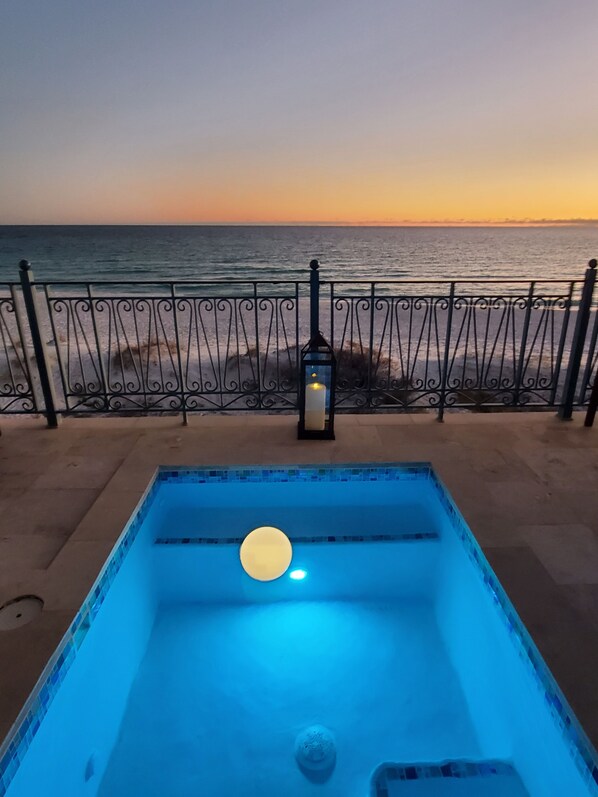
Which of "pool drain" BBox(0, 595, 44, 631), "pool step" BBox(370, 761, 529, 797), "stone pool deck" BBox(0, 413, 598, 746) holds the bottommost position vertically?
"pool step" BBox(370, 761, 529, 797)

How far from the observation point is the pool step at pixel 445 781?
1.50 meters

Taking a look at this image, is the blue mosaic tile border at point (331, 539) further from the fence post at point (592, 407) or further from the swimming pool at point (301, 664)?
the fence post at point (592, 407)

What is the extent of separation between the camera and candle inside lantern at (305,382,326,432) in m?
3.39

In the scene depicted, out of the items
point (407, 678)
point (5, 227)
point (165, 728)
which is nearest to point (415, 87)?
point (407, 678)

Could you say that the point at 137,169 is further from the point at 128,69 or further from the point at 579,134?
the point at 579,134

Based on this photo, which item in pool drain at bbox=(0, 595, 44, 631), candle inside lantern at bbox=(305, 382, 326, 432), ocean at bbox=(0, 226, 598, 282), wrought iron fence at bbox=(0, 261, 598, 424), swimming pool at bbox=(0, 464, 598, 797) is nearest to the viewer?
swimming pool at bbox=(0, 464, 598, 797)

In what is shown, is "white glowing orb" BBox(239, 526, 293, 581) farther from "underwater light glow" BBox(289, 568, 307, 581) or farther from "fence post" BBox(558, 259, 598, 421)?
"fence post" BBox(558, 259, 598, 421)

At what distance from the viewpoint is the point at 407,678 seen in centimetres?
216

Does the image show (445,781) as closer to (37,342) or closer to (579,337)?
(579,337)

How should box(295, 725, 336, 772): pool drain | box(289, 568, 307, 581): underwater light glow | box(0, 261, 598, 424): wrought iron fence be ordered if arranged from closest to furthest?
box(295, 725, 336, 772): pool drain < box(289, 568, 307, 581): underwater light glow < box(0, 261, 598, 424): wrought iron fence

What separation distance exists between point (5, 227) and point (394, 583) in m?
63.9

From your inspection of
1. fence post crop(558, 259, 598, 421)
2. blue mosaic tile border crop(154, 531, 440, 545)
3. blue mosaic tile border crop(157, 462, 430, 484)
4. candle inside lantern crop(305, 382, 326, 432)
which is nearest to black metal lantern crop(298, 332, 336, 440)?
candle inside lantern crop(305, 382, 326, 432)

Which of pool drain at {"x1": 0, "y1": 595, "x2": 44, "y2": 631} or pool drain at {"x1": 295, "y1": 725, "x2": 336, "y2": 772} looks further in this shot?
pool drain at {"x1": 0, "y1": 595, "x2": 44, "y2": 631}

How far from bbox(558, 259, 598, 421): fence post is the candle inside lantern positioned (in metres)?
2.14
